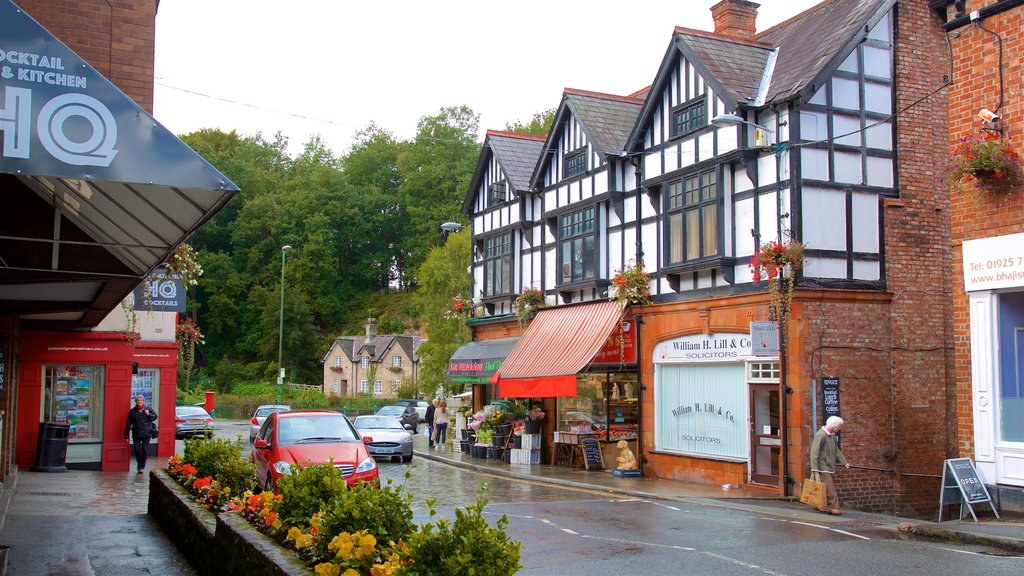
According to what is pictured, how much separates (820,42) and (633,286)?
6803 millimetres

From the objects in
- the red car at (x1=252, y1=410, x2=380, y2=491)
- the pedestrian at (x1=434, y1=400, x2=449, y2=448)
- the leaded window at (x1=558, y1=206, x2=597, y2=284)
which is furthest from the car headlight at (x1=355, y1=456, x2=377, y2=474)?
the pedestrian at (x1=434, y1=400, x2=449, y2=448)

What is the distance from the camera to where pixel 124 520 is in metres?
13.4

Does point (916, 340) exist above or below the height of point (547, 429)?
above

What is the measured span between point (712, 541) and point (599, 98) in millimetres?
16592

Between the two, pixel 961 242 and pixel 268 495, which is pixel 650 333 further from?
pixel 268 495

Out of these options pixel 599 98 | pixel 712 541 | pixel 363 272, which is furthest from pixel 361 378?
pixel 712 541

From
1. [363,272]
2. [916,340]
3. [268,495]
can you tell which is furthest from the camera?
[363,272]

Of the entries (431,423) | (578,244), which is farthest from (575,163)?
(431,423)

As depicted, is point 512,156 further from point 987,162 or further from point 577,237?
point 987,162

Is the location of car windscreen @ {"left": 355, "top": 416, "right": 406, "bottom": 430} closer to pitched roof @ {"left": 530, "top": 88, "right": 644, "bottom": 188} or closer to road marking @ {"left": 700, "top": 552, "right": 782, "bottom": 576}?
pitched roof @ {"left": 530, "top": 88, "right": 644, "bottom": 188}

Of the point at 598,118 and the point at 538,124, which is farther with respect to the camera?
the point at 538,124

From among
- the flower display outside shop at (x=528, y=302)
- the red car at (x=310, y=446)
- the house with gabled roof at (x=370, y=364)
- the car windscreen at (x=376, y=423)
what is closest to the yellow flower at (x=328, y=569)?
the red car at (x=310, y=446)

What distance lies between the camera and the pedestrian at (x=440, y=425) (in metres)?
32.8

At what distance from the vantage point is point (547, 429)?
26.8m
